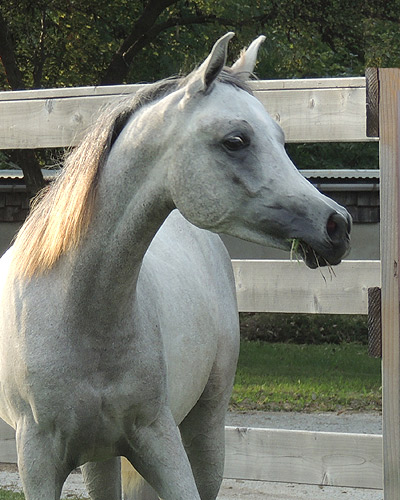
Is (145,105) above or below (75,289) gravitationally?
above

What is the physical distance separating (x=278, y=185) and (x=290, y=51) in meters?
9.41

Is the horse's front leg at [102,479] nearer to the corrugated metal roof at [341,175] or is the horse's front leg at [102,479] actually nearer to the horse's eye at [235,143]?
the horse's eye at [235,143]

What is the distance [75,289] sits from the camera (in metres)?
2.44

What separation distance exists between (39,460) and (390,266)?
1485 mm

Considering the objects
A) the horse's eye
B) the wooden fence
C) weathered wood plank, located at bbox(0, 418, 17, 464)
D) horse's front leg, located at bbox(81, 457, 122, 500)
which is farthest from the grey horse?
weathered wood plank, located at bbox(0, 418, 17, 464)

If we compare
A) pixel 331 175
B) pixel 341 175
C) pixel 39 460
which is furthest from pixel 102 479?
pixel 341 175

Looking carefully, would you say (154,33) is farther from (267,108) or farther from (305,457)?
(305,457)

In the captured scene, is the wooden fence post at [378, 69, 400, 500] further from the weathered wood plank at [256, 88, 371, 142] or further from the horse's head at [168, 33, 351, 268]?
the horse's head at [168, 33, 351, 268]

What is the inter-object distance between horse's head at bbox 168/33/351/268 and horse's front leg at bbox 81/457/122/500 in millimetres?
1200

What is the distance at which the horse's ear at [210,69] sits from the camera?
7.11ft

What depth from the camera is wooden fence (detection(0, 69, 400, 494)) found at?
12.7ft

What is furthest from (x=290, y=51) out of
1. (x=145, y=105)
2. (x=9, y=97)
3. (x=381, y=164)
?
(x=145, y=105)

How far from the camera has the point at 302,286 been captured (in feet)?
13.3

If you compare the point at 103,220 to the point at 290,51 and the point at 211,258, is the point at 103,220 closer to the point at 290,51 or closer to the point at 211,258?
the point at 211,258
